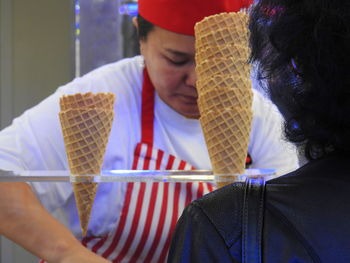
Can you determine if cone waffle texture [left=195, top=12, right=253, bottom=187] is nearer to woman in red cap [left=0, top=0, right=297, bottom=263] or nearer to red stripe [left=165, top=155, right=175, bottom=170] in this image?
woman in red cap [left=0, top=0, right=297, bottom=263]

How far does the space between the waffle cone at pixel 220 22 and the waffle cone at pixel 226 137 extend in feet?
0.61

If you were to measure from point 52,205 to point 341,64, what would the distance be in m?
1.09

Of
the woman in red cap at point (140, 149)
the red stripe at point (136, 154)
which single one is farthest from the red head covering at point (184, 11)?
the red stripe at point (136, 154)

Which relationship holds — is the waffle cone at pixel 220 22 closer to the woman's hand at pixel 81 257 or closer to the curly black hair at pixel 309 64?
the curly black hair at pixel 309 64

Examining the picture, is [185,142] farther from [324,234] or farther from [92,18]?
[92,18]

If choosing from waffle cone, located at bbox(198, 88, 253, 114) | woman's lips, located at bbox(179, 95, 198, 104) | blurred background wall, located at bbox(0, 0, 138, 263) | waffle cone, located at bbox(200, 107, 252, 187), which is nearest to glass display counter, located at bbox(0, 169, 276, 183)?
waffle cone, located at bbox(200, 107, 252, 187)

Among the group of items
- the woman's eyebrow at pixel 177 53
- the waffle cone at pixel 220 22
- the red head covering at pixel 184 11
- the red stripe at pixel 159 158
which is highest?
the red head covering at pixel 184 11

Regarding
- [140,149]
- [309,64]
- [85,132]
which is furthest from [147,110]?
[309,64]

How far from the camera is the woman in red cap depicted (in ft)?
4.45

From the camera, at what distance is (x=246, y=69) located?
1171 millimetres

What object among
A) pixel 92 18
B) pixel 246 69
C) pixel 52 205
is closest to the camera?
pixel 246 69

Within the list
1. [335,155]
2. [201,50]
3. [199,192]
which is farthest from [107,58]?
[335,155]

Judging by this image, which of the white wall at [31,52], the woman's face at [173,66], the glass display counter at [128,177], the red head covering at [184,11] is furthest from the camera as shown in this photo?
the white wall at [31,52]

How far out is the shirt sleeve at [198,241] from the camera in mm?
624
